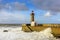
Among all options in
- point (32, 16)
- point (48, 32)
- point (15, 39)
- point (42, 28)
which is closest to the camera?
point (15, 39)

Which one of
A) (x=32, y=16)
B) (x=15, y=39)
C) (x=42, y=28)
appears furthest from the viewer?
(x=32, y=16)

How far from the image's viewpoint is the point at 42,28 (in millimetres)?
17875

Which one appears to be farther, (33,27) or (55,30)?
(33,27)

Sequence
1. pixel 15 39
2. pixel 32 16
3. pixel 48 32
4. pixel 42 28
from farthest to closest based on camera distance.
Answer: pixel 32 16, pixel 42 28, pixel 48 32, pixel 15 39

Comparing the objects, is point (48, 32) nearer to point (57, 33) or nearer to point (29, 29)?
point (57, 33)

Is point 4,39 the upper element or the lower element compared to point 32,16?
lower

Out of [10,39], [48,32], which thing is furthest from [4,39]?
[48,32]

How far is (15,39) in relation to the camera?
41.8 ft

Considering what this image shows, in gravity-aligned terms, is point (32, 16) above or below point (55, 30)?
→ above

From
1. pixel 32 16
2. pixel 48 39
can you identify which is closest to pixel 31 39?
pixel 48 39

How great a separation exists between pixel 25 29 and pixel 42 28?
2096 mm

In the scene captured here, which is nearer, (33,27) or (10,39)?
(10,39)

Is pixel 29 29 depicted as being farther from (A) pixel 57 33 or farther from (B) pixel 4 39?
(B) pixel 4 39

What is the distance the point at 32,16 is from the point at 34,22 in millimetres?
720
